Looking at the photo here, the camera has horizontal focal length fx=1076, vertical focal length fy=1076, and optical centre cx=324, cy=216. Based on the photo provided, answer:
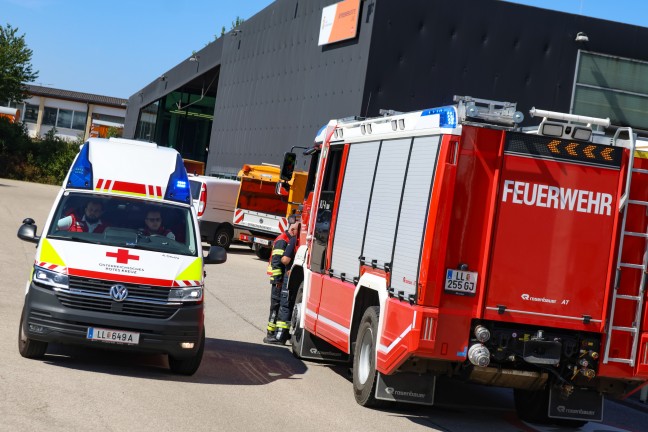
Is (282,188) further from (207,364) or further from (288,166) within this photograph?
(207,364)

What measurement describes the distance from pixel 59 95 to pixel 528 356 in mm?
112035

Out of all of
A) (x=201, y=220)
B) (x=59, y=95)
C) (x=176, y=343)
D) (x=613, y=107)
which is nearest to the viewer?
(x=176, y=343)

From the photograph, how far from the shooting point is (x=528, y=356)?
10.1 meters

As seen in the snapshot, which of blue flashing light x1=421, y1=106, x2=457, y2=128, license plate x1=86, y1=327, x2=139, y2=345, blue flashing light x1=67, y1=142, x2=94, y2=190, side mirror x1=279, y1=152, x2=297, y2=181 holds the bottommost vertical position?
license plate x1=86, y1=327, x2=139, y2=345

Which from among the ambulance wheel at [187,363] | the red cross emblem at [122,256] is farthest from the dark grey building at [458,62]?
the red cross emblem at [122,256]

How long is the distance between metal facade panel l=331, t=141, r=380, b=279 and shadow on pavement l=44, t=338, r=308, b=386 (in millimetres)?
1491

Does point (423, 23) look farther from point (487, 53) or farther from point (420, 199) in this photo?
point (420, 199)

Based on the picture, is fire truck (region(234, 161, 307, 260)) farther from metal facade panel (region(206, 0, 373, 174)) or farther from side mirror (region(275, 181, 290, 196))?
side mirror (region(275, 181, 290, 196))

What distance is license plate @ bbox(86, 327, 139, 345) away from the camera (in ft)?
34.7

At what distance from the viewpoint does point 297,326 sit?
1430cm

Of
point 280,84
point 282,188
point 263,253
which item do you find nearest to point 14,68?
point 280,84

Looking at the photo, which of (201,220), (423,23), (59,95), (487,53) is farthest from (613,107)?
(59,95)

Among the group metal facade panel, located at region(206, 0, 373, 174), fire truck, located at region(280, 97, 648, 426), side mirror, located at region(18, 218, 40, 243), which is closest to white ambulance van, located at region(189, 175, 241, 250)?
metal facade panel, located at region(206, 0, 373, 174)

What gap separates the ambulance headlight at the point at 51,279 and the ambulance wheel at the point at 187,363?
1376mm
